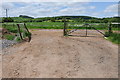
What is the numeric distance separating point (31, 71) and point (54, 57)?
211cm

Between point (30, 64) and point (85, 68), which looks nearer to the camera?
point (85, 68)

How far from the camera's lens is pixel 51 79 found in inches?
205

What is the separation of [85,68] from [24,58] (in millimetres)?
3296

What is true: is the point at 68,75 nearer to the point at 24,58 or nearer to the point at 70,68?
the point at 70,68

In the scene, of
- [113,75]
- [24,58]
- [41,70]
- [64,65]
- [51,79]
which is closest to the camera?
[51,79]

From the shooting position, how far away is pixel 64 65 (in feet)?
21.7

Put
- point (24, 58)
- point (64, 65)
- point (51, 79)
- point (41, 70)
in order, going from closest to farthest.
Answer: point (51, 79) < point (41, 70) < point (64, 65) < point (24, 58)

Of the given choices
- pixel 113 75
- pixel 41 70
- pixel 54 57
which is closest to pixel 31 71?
pixel 41 70

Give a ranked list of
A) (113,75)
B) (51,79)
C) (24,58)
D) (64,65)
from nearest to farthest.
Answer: (51,79), (113,75), (64,65), (24,58)

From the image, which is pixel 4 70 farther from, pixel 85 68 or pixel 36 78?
pixel 85 68

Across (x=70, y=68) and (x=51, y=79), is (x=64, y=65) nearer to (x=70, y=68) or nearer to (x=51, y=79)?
(x=70, y=68)

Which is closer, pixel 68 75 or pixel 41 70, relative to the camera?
pixel 68 75

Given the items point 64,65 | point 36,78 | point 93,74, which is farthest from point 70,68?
point 36,78

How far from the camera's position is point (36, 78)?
5.30 metres
